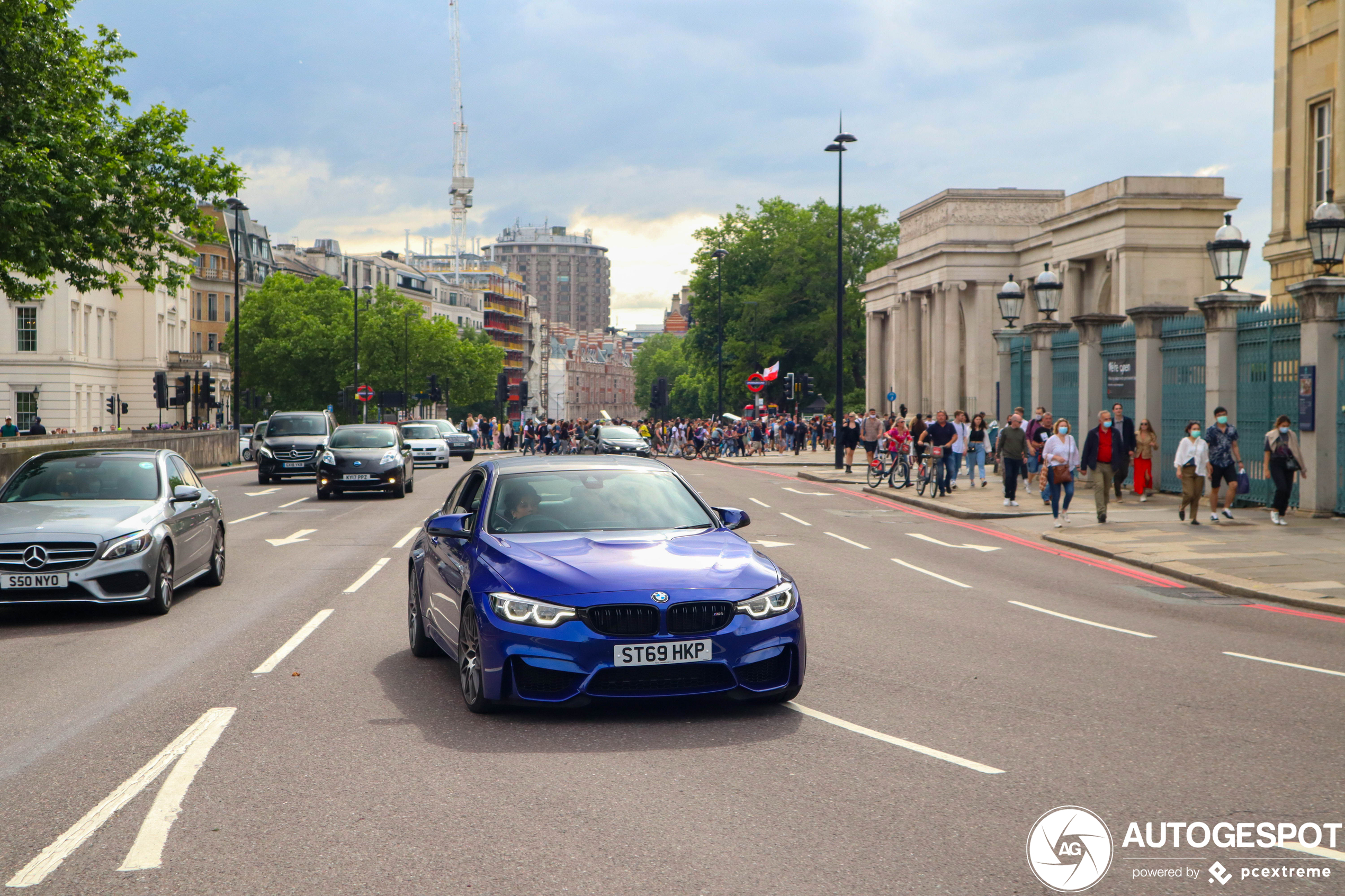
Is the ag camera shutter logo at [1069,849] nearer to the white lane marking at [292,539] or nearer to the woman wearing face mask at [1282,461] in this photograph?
the white lane marking at [292,539]

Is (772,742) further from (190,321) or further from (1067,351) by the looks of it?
(190,321)

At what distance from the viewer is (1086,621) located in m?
11.2

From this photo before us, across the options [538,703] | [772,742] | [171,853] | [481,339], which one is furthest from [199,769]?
[481,339]

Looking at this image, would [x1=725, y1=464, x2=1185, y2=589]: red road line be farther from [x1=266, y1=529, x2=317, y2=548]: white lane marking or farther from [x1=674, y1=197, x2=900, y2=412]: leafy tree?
[x1=674, y1=197, x2=900, y2=412]: leafy tree

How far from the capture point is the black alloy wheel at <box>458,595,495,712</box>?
6918mm

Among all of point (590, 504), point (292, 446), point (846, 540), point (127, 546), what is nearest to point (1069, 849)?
point (590, 504)

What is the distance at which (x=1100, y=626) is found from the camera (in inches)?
431

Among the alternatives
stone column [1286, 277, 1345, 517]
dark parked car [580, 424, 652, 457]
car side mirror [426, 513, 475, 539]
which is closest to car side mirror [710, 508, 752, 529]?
car side mirror [426, 513, 475, 539]

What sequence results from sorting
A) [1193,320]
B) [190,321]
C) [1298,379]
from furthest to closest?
[190,321] → [1193,320] → [1298,379]

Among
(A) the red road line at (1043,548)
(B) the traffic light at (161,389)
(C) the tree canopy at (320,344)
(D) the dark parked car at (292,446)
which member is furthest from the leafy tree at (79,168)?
(C) the tree canopy at (320,344)

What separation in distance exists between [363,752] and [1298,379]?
711 inches

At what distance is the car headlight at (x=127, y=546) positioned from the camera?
10.5 m

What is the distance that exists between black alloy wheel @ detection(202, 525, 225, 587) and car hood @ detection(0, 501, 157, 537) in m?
1.58

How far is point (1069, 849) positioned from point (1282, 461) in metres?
16.0
